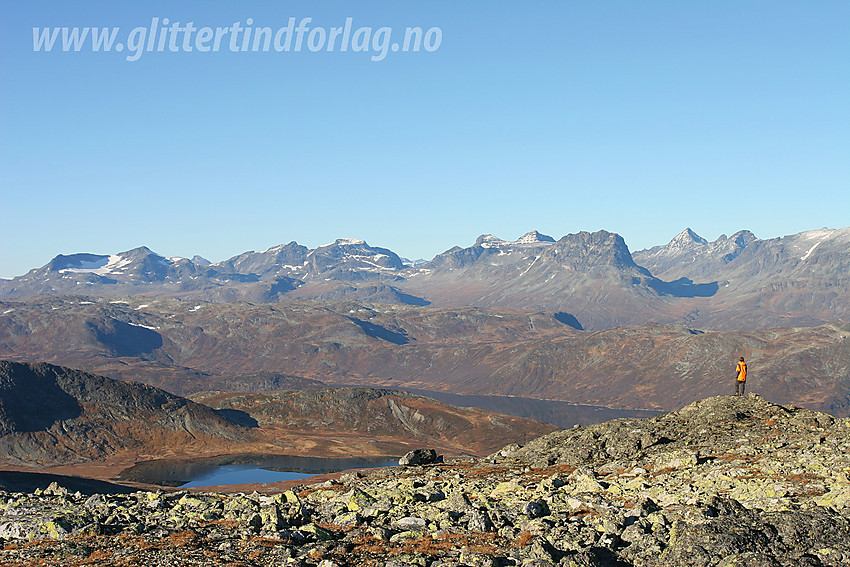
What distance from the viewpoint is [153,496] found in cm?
5162

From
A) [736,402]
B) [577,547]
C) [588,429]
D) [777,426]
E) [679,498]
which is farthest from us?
[588,429]

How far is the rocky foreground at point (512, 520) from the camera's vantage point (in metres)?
31.6

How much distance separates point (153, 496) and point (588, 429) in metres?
44.9

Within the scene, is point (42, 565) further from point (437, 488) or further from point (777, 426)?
point (777, 426)

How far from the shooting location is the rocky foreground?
31.6m

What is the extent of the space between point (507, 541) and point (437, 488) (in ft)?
57.5

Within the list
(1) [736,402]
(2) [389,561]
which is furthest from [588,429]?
(2) [389,561]

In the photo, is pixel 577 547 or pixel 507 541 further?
pixel 507 541

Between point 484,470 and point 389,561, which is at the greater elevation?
point 389,561

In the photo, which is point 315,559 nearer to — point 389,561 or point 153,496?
point 389,561

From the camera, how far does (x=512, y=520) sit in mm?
38312

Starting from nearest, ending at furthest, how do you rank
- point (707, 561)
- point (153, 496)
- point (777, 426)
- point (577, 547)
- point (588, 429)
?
1. point (707, 561)
2. point (577, 547)
3. point (153, 496)
4. point (777, 426)
5. point (588, 429)

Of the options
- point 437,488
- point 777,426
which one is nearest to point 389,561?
point 437,488

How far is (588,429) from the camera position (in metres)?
77.1
